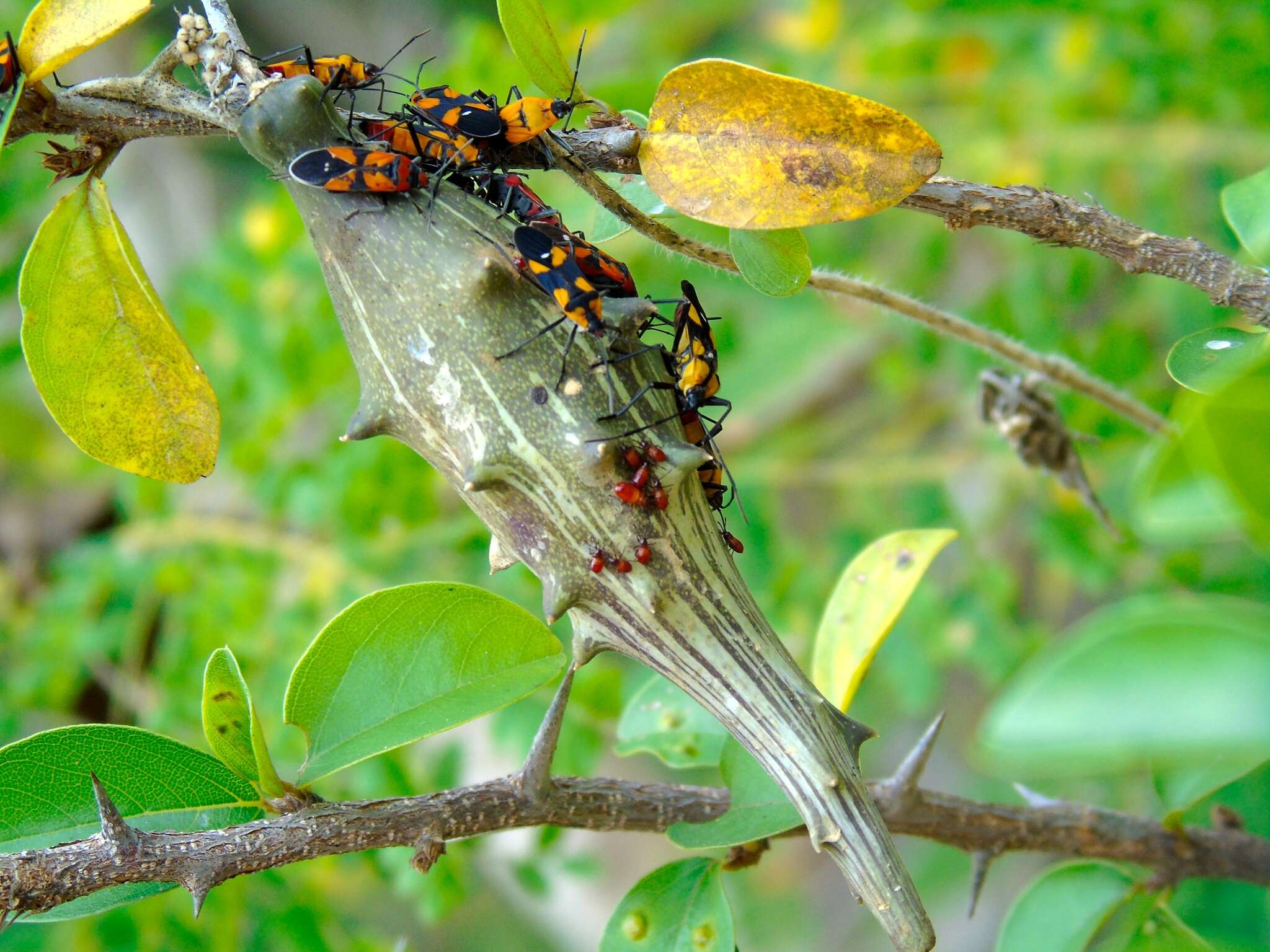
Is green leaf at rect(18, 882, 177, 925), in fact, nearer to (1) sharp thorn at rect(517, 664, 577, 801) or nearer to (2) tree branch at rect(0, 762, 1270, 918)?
(2) tree branch at rect(0, 762, 1270, 918)

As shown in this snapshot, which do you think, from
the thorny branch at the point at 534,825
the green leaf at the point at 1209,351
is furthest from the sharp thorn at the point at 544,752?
the green leaf at the point at 1209,351

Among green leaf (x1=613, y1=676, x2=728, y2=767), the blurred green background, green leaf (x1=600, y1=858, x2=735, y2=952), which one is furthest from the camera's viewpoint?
the blurred green background

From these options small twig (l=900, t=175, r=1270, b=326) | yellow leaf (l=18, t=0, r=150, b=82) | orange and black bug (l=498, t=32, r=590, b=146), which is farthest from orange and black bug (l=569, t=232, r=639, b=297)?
yellow leaf (l=18, t=0, r=150, b=82)

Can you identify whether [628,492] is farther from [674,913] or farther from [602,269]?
[674,913]

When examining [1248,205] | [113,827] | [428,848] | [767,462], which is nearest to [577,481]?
[428,848]

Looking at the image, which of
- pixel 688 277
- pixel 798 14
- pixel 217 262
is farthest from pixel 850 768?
pixel 798 14

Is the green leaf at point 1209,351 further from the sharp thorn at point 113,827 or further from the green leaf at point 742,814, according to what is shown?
the sharp thorn at point 113,827
